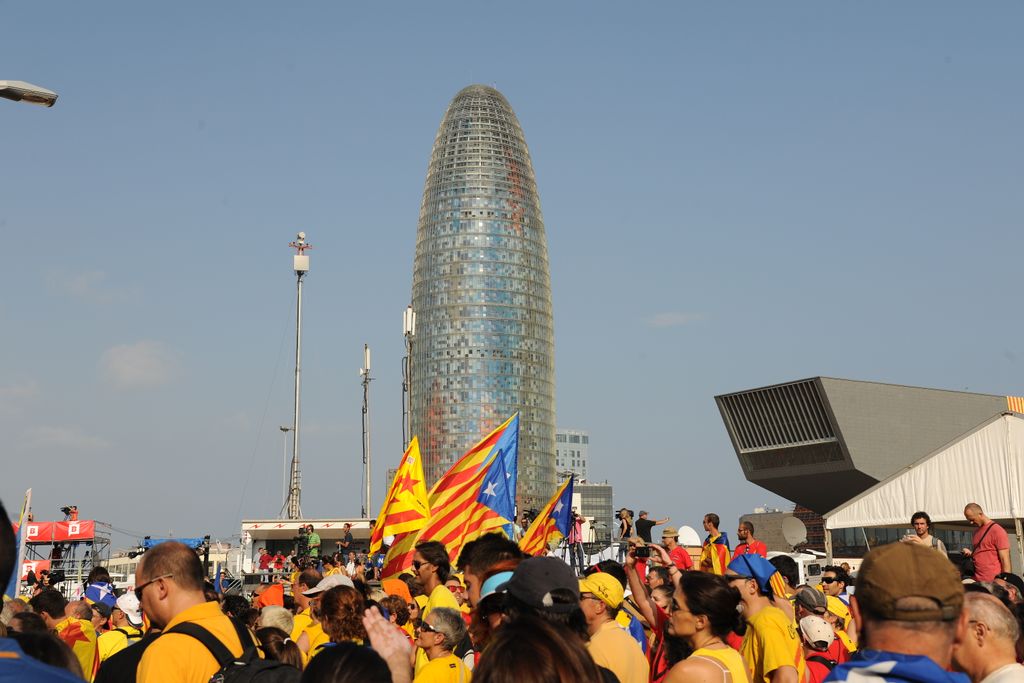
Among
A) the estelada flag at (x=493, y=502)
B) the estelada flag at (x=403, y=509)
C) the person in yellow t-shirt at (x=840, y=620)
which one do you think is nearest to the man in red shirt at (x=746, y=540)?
the person in yellow t-shirt at (x=840, y=620)

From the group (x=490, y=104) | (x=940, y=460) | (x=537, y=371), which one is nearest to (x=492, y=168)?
(x=490, y=104)

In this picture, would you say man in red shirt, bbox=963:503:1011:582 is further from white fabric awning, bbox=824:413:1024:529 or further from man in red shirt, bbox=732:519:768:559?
white fabric awning, bbox=824:413:1024:529

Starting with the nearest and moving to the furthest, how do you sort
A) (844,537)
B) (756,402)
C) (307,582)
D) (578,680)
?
(578,680), (307,582), (844,537), (756,402)

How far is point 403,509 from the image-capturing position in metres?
14.9

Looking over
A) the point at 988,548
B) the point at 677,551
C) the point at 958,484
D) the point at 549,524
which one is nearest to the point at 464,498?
the point at 549,524

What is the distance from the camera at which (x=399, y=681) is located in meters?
3.94

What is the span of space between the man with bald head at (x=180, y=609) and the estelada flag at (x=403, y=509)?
395 inches

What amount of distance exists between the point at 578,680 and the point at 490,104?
152 meters

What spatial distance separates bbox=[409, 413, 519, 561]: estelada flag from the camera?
14.7 meters

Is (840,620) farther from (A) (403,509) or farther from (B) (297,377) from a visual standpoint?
(B) (297,377)

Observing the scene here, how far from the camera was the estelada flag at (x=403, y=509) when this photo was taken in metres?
14.7

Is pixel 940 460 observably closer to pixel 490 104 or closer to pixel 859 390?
pixel 859 390

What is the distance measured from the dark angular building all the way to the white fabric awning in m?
30.9

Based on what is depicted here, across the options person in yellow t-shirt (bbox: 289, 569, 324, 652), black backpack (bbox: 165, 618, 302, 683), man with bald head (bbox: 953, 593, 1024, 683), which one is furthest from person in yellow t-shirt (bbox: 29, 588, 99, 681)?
man with bald head (bbox: 953, 593, 1024, 683)
